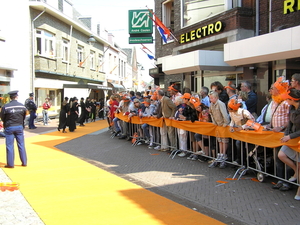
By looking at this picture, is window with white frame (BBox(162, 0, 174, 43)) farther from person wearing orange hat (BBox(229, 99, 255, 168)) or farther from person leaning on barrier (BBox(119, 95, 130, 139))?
person wearing orange hat (BBox(229, 99, 255, 168))

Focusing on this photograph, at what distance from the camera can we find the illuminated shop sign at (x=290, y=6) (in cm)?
1040

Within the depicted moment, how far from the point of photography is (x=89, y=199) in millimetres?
5449

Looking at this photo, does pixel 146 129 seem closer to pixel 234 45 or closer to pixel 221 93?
pixel 221 93

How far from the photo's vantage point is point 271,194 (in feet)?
18.2

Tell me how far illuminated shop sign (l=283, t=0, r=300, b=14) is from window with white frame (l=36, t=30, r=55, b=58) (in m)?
17.5

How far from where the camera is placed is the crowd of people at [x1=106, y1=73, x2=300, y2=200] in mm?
5500

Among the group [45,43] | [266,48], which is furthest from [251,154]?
[45,43]

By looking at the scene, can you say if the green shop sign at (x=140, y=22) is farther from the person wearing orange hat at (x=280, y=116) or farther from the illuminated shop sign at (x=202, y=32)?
the person wearing orange hat at (x=280, y=116)

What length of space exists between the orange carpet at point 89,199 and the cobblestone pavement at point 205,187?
1.12 feet

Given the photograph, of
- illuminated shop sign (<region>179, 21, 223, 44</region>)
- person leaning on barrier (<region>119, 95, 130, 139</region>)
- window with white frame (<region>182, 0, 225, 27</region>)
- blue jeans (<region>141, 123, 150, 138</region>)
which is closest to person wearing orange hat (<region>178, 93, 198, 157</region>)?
blue jeans (<region>141, 123, 150, 138</region>)

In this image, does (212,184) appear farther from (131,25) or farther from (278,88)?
(131,25)

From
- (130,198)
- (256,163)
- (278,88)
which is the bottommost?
(130,198)

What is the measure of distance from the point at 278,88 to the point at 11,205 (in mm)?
5249

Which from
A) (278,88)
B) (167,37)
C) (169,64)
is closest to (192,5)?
(167,37)
